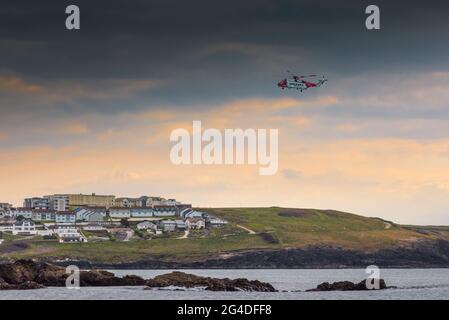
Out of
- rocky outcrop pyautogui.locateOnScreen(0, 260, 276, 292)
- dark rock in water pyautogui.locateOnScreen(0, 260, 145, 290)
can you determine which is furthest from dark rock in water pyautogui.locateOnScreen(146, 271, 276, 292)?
dark rock in water pyautogui.locateOnScreen(0, 260, 145, 290)

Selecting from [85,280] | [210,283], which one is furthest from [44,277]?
[210,283]

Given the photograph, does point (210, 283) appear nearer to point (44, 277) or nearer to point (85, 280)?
point (85, 280)

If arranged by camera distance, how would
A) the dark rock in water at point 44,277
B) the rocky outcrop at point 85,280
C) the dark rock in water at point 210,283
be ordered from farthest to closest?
the dark rock in water at point 44,277
the rocky outcrop at point 85,280
the dark rock in water at point 210,283

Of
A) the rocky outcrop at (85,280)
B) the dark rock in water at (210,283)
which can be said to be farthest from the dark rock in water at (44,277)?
the dark rock in water at (210,283)

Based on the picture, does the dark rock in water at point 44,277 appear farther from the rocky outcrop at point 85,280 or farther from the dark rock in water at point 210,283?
the dark rock in water at point 210,283
